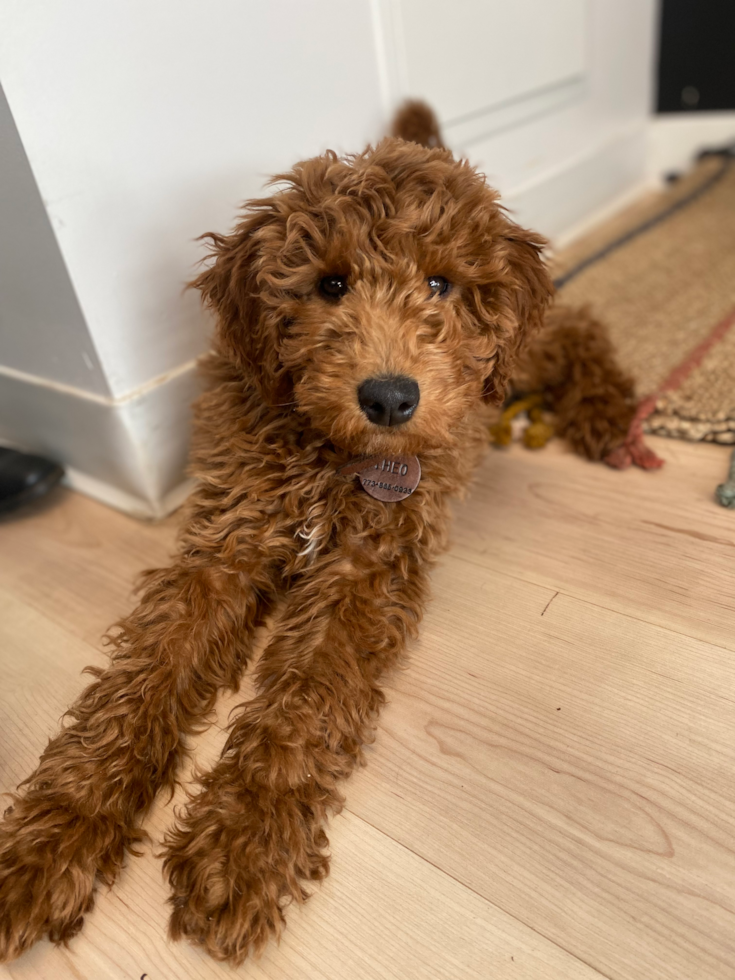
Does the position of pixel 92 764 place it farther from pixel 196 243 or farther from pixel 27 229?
pixel 196 243

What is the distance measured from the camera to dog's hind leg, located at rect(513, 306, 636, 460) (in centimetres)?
179

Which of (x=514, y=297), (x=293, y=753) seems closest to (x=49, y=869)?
(x=293, y=753)

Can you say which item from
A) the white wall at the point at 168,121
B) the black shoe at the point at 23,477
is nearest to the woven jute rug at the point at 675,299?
the white wall at the point at 168,121

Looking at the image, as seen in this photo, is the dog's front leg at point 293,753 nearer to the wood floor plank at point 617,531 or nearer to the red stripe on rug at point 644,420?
the wood floor plank at point 617,531

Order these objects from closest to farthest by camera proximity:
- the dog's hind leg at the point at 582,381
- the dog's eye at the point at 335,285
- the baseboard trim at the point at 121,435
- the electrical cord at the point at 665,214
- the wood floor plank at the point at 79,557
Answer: the dog's eye at the point at 335,285
the wood floor plank at the point at 79,557
the baseboard trim at the point at 121,435
the dog's hind leg at the point at 582,381
the electrical cord at the point at 665,214

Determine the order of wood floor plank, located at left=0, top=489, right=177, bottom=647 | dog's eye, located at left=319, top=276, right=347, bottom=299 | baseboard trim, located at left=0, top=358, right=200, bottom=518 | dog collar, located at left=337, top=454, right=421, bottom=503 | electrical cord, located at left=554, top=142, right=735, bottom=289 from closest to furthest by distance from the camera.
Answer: dog's eye, located at left=319, top=276, right=347, bottom=299
dog collar, located at left=337, top=454, right=421, bottom=503
wood floor plank, located at left=0, top=489, right=177, bottom=647
baseboard trim, located at left=0, top=358, right=200, bottom=518
electrical cord, located at left=554, top=142, right=735, bottom=289

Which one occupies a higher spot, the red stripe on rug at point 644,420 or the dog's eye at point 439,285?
the dog's eye at point 439,285

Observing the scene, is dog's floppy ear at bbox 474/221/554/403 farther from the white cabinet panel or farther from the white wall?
the white cabinet panel

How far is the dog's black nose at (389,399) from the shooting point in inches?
42.1

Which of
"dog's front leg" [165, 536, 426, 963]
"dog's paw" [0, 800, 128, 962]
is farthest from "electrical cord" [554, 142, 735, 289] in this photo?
"dog's paw" [0, 800, 128, 962]

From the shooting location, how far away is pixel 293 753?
103 cm

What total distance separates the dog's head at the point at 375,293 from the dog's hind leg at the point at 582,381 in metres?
0.58

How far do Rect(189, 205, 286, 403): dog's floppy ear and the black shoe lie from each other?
851mm

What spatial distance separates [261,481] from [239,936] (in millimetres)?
703
